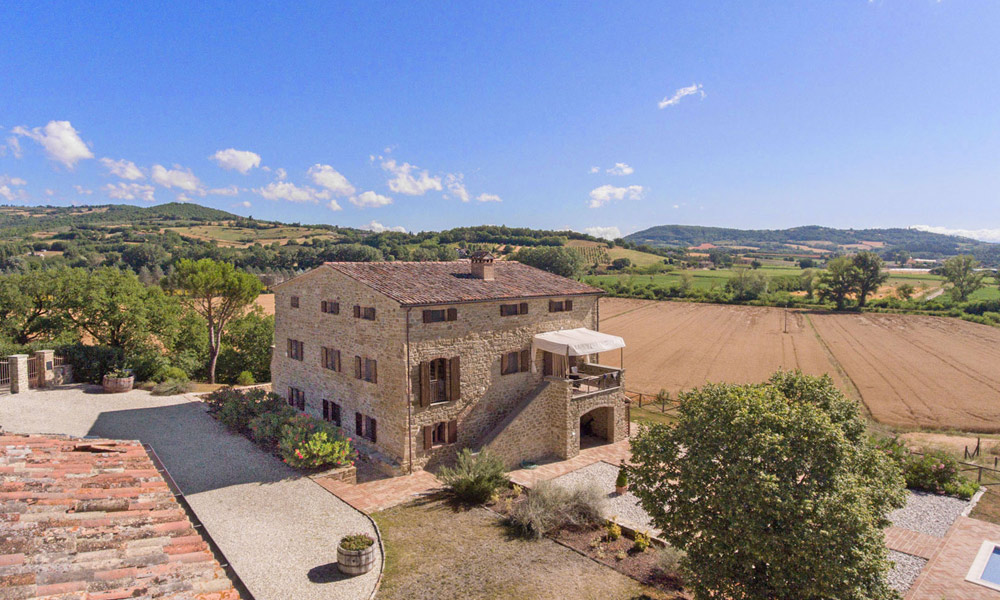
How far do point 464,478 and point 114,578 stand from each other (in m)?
11.6

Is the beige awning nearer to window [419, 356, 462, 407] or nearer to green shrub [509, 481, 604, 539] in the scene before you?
window [419, 356, 462, 407]

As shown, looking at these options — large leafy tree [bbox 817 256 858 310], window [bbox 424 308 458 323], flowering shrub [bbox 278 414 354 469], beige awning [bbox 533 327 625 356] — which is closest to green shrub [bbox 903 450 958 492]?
beige awning [bbox 533 327 625 356]

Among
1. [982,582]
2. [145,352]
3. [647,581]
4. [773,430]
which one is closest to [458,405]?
[647,581]

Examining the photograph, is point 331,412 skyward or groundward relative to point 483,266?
groundward

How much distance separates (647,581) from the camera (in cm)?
1216

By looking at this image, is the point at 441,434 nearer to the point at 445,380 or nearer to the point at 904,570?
→ the point at 445,380

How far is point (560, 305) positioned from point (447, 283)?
583 cm

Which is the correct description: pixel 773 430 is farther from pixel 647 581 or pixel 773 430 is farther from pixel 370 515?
pixel 370 515

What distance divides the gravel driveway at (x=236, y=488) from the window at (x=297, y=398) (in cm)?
350

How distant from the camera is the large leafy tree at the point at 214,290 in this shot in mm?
Answer: 31594

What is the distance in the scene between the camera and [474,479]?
1639cm

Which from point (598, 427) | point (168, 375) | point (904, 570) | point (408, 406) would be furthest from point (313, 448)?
point (168, 375)

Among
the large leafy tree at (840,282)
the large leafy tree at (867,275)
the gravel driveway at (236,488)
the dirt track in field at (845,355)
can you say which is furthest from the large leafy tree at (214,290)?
the large leafy tree at (867,275)

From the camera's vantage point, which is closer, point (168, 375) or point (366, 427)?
point (366, 427)
